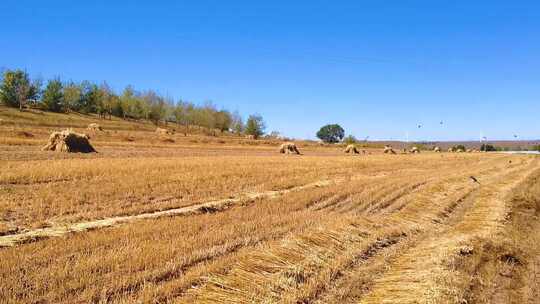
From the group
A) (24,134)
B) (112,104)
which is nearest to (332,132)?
(112,104)

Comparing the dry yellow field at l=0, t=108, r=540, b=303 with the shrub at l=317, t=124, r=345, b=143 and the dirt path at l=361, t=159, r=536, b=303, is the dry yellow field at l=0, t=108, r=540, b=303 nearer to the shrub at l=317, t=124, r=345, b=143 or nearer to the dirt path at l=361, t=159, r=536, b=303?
the dirt path at l=361, t=159, r=536, b=303

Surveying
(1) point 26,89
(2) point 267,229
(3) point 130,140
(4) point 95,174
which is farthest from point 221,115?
(2) point 267,229

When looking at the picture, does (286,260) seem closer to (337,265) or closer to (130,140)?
(337,265)

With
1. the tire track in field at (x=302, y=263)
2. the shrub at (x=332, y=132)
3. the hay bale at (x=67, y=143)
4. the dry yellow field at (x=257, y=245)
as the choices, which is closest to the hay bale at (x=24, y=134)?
the hay bale at (x=67, y=143)

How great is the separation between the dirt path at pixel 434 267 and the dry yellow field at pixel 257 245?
0.10ft

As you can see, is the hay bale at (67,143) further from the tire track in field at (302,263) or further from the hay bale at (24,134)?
the tire track in field at (302,263)

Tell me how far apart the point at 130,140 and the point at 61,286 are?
5616cm

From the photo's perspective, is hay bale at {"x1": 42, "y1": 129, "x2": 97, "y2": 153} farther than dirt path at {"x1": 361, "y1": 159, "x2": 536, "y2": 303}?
Yes

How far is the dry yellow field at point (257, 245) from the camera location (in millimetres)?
6464

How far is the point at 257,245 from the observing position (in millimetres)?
8633

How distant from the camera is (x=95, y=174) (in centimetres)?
1845

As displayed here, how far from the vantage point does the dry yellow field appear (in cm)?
646

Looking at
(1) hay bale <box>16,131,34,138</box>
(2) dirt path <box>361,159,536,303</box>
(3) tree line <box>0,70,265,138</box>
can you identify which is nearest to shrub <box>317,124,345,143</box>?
(3) tree line <box>0,70,265,138</box>

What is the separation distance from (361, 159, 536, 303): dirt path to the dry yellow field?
0.03 meters
